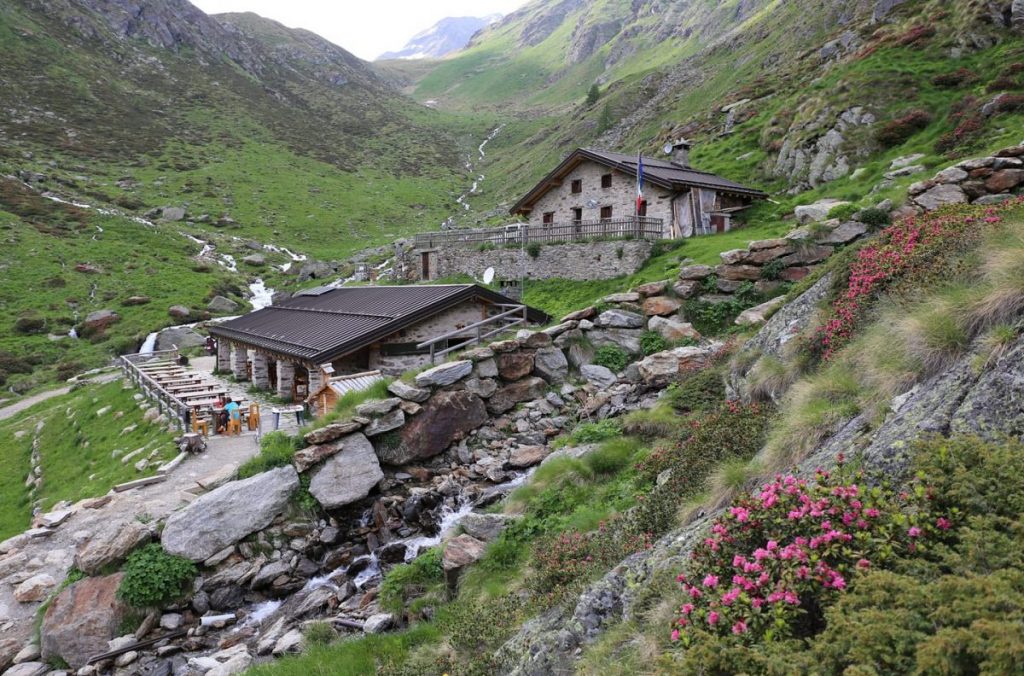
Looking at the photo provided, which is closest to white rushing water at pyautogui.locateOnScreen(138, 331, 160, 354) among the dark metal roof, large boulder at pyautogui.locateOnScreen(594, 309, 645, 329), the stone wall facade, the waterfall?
the waterfall

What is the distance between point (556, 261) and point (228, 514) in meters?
21.5

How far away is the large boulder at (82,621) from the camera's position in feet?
33.6

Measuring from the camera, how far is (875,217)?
52.6ft

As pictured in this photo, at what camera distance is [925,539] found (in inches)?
154

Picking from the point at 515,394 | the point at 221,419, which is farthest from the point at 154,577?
the point at 515,394

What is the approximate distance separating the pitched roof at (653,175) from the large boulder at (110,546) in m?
28.2

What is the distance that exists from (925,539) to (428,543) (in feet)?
33.1

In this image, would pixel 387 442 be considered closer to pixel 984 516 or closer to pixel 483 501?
pixel 483 501

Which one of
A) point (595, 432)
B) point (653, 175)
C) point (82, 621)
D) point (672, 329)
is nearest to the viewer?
point (82, 621)

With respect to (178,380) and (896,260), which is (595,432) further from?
(178,380)

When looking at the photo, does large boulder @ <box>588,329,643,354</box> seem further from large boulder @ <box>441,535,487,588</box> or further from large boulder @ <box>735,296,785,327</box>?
large boulder @ <box>441,535,487,588</box>

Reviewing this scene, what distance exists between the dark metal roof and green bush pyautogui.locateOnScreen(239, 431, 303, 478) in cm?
461

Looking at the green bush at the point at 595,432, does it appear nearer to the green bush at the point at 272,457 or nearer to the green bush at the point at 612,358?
the green bush at the point at 612,358

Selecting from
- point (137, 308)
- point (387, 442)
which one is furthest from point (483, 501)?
point (137, 308)
